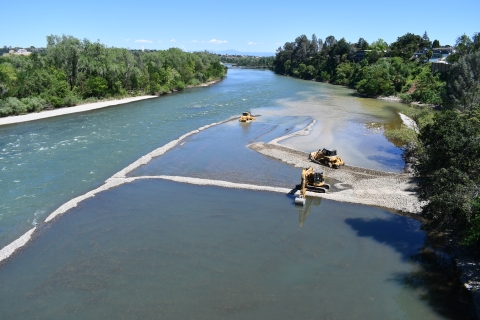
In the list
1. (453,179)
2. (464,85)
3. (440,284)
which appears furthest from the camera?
(464,85)

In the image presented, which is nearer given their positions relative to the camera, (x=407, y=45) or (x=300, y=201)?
(x=300, y=201)

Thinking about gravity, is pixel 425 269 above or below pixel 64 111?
below

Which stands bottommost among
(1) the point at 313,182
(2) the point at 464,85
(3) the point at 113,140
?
(3) the point at 113,140

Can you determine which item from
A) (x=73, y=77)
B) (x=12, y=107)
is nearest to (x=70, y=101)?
(x=12, y=107)

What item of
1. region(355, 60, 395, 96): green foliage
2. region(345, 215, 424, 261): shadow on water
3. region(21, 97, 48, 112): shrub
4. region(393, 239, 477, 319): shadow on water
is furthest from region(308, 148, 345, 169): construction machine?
region(355, 60, 395, 96): green foliage

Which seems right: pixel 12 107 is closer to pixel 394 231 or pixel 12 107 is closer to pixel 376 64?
pixel 394 231

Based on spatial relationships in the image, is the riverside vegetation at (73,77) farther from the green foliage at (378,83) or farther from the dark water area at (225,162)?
the green foliage at (378,83)

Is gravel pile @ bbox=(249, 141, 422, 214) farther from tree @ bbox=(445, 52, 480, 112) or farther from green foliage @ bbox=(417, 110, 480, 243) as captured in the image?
tree @ bbox=(445, 52, 480, 112)
